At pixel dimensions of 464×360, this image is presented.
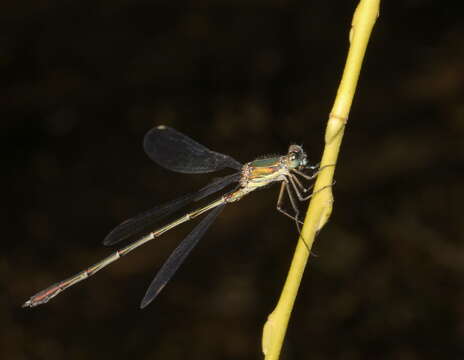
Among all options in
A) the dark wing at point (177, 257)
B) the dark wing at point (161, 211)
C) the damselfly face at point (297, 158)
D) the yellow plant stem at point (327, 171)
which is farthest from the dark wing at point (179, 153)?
the yellow plant stem at point (327, 171)

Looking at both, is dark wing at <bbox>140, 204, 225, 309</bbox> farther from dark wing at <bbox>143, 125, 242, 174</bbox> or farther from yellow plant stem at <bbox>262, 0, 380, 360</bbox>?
yellow plant stem at <bbox>262, 0, 380, 360</bbox>

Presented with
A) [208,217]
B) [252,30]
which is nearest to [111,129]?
[252,30]

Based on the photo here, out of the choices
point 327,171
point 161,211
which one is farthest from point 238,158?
point 327,171

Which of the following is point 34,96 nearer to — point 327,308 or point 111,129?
point 111,129

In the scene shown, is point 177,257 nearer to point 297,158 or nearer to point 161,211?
point 161,211

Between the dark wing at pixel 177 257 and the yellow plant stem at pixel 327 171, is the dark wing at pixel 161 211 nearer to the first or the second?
Result: the dark wing at pixel 177 257

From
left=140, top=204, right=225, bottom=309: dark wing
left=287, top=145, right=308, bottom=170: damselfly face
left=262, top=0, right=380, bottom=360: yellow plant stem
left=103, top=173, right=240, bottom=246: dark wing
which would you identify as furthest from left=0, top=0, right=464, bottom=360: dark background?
left=262, top=0, right=380, bottom=360: yellow plant stem
